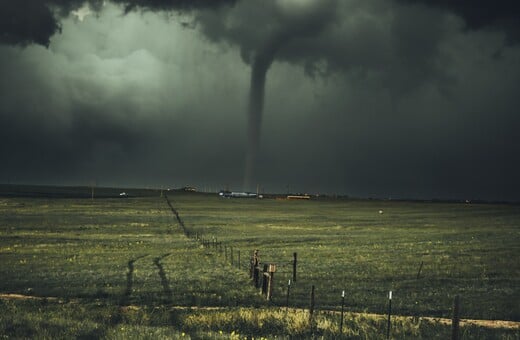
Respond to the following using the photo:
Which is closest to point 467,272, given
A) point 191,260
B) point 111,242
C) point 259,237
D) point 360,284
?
point 360,284

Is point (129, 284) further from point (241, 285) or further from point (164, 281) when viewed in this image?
point (241, 285)

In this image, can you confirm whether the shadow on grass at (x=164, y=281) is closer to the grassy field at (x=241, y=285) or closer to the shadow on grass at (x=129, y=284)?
the grassy field at (x=241, y=285)

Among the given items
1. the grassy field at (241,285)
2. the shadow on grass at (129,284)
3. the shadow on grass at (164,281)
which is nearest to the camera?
the grassy field at (241,285)

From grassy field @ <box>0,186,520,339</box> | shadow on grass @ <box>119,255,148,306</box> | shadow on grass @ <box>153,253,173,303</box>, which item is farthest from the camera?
shadow on grass @ <box>153,253,173,303</box>

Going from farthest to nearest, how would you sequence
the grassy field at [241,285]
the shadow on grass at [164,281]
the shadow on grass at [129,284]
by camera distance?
the shadow on grass at [164,281], the shadow on grass at [129,284], the grassy field at [241,285]

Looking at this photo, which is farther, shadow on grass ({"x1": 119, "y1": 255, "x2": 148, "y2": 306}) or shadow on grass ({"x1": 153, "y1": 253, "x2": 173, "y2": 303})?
shadow on grass ({"x1": 153, "y1": 253, "x2": 173, "y2": 303})

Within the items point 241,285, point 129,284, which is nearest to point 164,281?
point 129,284

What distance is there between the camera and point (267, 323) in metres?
18.9

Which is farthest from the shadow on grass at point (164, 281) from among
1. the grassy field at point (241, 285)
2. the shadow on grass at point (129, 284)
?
the shadow on grass at point (129, 284)

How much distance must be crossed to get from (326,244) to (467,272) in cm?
2127

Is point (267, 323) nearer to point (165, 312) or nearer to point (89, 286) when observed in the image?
point (165, 312)

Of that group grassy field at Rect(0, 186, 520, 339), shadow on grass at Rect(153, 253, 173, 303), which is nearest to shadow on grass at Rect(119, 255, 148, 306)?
grassy field at Rect(0, 186, 520, 339)

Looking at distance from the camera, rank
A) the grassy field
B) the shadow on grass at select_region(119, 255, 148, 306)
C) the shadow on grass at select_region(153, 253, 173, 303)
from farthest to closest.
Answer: the shadow on grass at select_region(153, 253, 173, 303) → the shadow on grass at select_region(119, 255, 148, 306) → the grassy field

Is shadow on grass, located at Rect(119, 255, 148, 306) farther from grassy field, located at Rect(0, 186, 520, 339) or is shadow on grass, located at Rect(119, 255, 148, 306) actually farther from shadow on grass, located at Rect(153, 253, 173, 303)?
shadow on grass, located at Rect(153, 253, 173, 303)
